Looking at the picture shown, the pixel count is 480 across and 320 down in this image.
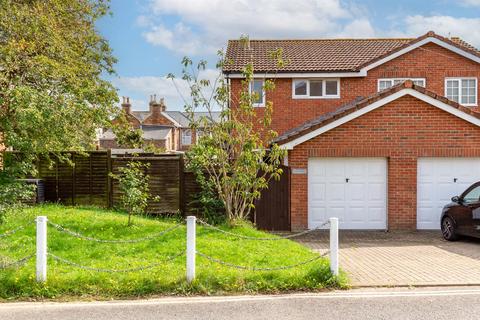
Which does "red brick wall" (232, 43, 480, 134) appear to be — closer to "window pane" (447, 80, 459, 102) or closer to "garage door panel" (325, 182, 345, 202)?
"window pane" (447, 80, 459, 102)

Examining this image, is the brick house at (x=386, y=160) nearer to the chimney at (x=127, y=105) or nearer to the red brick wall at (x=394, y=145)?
the red brick wall at (x=394, y=145)

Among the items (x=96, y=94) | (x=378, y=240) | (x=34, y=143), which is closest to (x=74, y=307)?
(x=34, y=143)

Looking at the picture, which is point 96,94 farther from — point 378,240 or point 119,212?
point 378,240

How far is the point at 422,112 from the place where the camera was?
15.1 m

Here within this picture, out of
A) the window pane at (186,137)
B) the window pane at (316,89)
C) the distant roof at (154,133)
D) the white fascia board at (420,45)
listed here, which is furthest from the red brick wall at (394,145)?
the window pane at (186,137)

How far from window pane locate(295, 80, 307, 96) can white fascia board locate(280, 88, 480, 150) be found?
657 cm

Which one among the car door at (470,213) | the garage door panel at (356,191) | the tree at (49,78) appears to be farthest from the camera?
the garage door panel at (356,191)

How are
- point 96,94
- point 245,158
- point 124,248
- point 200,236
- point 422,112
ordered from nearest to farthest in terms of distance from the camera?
1. point 124,248
2. point 200,236
3. point 245,158
4. point 422,112
5. point 96,94

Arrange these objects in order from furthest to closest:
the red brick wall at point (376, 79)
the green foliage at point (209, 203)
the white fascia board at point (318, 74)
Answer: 1. the red brick wall at point (376, 79)
2. the white fascia board at point (318, 74)
3. the green foliage at point (209, 203)

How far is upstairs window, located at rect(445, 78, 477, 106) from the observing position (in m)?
21.0

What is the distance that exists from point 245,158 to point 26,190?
16.1 ft

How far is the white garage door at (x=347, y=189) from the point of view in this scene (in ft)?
50.5

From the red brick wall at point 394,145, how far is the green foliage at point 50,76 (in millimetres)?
6776

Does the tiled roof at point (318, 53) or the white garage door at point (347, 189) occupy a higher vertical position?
the tiled roof at point (318, 53)
